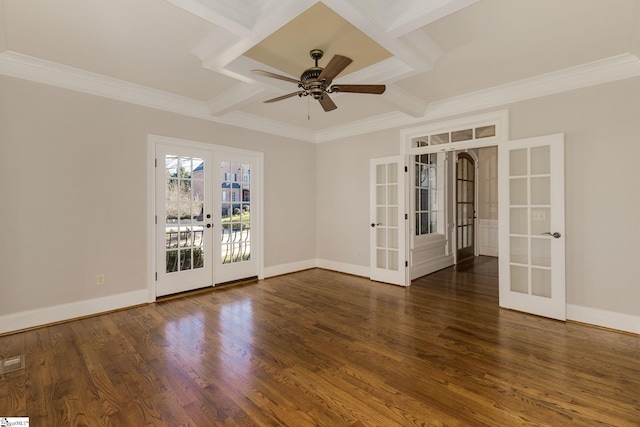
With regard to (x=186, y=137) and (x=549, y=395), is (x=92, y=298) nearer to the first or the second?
(x=186, y=137)

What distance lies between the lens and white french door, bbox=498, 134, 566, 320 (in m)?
3.36

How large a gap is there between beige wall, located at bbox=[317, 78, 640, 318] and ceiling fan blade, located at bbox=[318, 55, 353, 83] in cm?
266

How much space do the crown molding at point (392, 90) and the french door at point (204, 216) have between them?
56 centimetres

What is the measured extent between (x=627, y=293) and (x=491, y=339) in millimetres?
1601

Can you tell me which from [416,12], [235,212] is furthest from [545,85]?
[235,212]

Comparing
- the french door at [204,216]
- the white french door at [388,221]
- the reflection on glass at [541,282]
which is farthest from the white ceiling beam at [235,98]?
the reflection on glass at [541,282]

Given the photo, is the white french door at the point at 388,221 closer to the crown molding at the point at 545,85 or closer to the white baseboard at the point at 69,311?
the crown molding at the point at 545,85

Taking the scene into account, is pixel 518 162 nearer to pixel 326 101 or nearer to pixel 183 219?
pixel 326 101

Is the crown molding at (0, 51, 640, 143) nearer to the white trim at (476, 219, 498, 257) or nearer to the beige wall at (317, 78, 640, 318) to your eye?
the beige wall at (317, 78, 640, 318)

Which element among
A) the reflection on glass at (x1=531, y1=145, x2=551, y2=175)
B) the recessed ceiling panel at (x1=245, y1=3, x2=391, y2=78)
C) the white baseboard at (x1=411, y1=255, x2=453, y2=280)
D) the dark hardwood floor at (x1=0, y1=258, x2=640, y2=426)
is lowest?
the dark hardwood floor at (x1=0, y1=258, x2=640, y2=426)

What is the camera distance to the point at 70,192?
11.0 feet

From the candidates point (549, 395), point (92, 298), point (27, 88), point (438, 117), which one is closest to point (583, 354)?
point (549, 395)

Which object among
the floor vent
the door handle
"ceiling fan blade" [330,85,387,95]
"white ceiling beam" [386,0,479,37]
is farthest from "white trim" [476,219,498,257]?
the floor vent

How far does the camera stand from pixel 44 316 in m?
3.20
